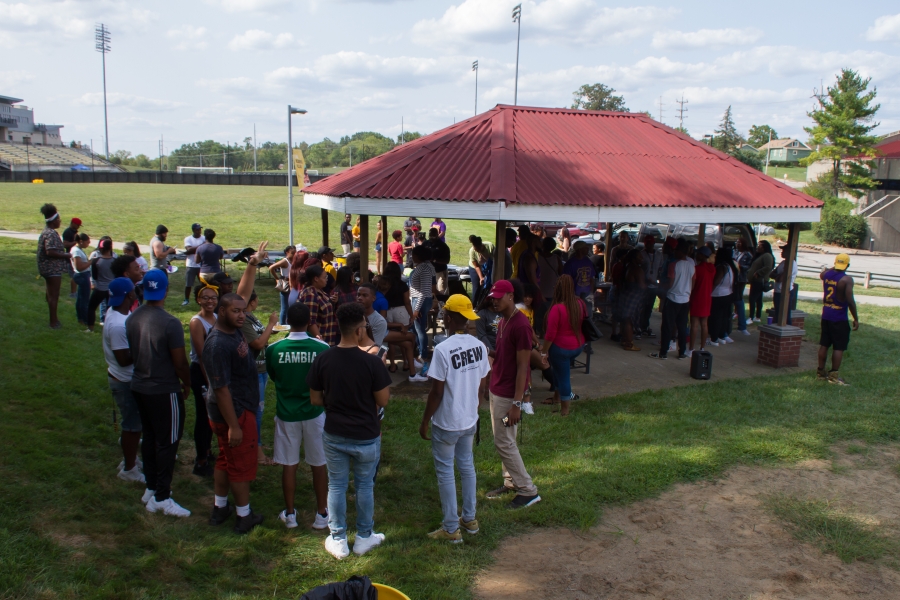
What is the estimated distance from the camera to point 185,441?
631 centimetres

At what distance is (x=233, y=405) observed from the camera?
14.5 feet

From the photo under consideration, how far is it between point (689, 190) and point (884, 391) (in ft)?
11.9

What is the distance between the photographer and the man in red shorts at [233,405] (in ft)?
14.1

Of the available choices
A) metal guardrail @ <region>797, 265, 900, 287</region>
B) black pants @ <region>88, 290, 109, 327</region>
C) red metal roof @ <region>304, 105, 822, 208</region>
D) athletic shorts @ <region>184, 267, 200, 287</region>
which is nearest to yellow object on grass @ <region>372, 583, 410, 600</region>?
red metal roof @ <region>304, 105, 822, 208</region>

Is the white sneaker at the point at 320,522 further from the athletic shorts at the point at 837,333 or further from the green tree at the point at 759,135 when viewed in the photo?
the green tree at the point at 759,135

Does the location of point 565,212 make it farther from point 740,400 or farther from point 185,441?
point 185,441

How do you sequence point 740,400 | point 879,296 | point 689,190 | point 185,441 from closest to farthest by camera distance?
point 185,441 → point 740,400 → point 689,190 → point 879,296

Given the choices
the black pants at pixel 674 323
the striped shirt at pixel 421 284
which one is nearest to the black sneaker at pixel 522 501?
the striped shirt at pixel 421 284

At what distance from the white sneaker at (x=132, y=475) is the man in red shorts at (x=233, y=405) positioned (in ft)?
2.88

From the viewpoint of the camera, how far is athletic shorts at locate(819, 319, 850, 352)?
27.3ft

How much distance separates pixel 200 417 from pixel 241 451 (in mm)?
1173

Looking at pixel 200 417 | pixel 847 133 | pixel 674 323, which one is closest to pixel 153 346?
pixel 200 417

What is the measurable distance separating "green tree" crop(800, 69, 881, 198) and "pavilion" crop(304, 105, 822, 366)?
129 feet

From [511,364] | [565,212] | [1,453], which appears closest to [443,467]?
[511,364]
